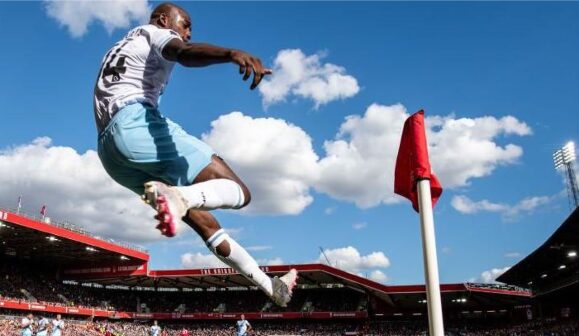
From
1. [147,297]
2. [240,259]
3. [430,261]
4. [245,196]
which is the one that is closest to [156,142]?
[245,196]

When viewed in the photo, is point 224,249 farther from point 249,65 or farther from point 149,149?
point 249,65

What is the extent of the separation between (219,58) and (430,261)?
7.45 feet

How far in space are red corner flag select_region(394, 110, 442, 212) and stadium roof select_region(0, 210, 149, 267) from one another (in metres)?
32.9

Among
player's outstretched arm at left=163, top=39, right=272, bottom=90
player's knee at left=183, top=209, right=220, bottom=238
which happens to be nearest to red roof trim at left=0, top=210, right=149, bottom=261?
player's knee at left=183, top=209, right=220, bottom=238

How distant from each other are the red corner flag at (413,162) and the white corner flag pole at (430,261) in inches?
4.7

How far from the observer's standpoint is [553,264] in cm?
4012

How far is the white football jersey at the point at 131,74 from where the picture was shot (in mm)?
3652

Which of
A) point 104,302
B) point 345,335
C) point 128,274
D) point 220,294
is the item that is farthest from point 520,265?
point 104,302

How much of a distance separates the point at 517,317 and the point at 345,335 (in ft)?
65.6

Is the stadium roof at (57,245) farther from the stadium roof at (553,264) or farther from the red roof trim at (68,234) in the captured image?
the stadium roof at (553,264)

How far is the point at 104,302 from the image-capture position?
4903 centimetres

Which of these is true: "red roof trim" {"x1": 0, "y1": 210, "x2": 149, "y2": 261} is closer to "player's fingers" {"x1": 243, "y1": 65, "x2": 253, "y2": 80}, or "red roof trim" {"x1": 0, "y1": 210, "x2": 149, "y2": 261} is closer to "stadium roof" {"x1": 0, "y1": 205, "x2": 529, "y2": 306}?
"stadium roof" {"x1": 0, "y1": 205, "x2": 529, "y2": 306}

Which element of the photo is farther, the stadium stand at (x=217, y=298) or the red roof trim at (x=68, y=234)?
the stadium stand at (x=217, y=298)

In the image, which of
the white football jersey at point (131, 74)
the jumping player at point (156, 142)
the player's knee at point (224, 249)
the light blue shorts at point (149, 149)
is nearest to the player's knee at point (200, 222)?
the jumping player at point (156, 142)
